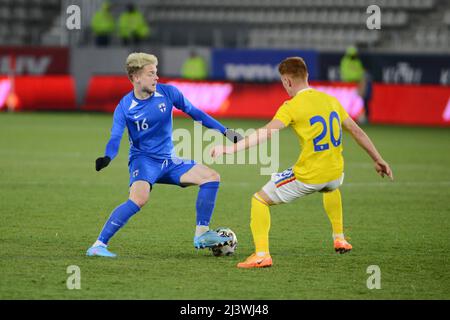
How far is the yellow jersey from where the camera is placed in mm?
7695

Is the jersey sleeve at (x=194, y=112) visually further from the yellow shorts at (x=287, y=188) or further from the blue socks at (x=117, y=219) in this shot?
the blue socks at (x=117, y=219)

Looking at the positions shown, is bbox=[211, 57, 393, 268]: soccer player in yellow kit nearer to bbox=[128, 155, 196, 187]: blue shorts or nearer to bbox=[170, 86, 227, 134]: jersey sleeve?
bbox=[170, 86, 227, 134]: jersey sleeve

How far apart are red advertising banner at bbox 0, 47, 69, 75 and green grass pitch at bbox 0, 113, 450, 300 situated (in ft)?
38.8

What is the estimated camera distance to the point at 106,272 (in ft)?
24.4

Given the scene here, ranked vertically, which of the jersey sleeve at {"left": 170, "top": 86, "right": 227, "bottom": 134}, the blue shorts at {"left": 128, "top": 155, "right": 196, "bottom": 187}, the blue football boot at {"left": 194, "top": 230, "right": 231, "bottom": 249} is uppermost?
the jersey sleeve at {"left": 170, "top": 86, "right": 227, "bottom": 134}

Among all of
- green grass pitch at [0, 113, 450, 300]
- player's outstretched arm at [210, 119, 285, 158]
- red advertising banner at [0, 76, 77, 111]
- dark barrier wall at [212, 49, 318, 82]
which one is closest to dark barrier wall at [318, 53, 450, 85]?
dark barrier wall at [212, 49, 318, 82]

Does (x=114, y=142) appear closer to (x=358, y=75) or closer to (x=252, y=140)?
(x=252, y=140)

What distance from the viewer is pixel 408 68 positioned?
2611 centimetres

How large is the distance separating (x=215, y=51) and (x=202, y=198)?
21145 mm

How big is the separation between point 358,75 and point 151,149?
1847 centimetres

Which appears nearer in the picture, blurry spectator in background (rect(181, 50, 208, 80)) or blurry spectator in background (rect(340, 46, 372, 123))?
blurry spectator in background (rect(340, 46, 372, 123))

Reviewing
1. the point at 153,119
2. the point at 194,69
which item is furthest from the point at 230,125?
the point at 153,119

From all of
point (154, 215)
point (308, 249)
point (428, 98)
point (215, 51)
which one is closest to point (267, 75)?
point (215, 51)

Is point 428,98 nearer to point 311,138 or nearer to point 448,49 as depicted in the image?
point 448,49
